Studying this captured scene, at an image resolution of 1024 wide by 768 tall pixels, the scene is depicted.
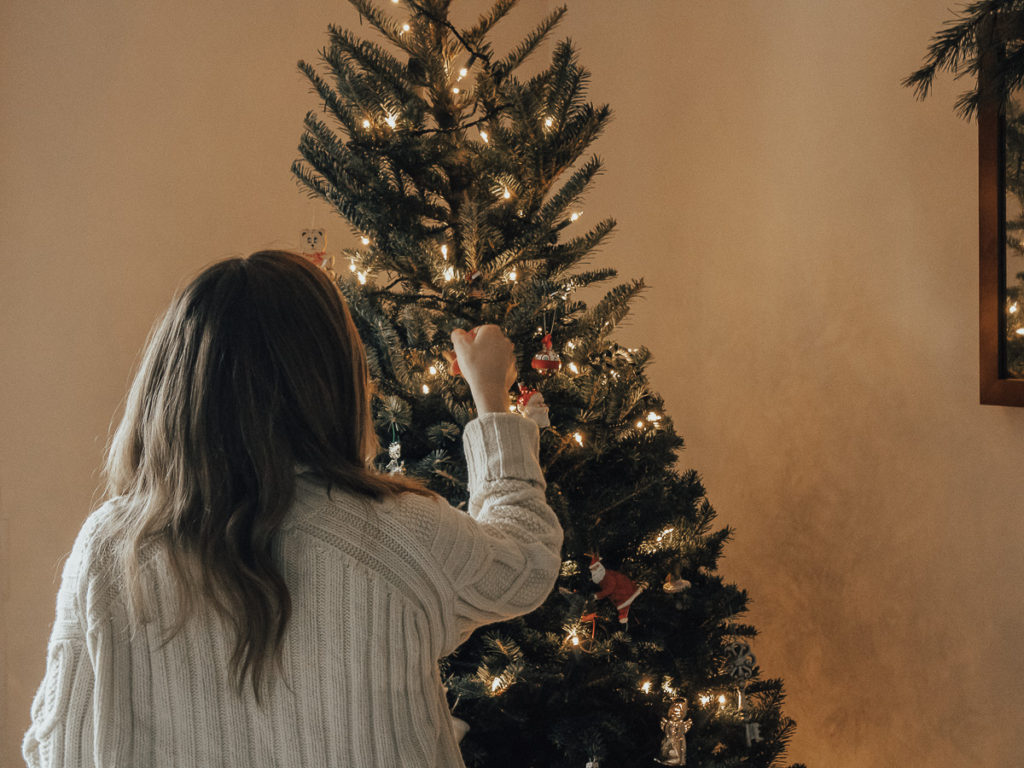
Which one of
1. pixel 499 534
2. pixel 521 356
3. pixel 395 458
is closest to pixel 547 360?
pixel 521 356

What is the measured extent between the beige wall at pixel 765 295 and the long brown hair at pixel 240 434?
147cm

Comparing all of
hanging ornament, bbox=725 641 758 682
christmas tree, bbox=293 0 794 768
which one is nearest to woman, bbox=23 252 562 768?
christmas tree, bbox=293 0 794 768

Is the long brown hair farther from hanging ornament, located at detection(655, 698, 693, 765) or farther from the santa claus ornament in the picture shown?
hanging ornament, located at detection(655, 698, 693, 765)

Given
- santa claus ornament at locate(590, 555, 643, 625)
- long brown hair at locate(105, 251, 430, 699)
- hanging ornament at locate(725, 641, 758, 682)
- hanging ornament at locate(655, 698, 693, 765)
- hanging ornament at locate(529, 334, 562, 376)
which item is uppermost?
hanging ornament at locate(529, 334, 562, 376)

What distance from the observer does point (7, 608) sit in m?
2.19

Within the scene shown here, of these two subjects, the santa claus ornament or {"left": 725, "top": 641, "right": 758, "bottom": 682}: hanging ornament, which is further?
{"left": 725, "top": 641, "right": 758, "bottom": 682}: hanging ornament

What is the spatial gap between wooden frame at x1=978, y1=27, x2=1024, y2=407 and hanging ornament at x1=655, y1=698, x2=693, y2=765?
942 mm

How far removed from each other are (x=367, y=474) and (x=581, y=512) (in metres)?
0.62

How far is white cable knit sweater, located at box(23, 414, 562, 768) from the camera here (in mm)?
877

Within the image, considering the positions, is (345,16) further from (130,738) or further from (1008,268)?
(130,738)

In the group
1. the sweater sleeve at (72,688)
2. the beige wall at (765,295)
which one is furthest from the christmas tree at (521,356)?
the beige wall at (765,295)

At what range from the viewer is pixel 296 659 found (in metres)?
0.90

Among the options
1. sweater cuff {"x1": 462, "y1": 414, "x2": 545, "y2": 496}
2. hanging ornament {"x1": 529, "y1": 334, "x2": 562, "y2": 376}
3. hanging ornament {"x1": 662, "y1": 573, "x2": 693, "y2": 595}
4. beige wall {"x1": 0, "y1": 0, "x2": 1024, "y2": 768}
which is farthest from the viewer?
beige wall {"x1": 0, "y1": 0, "x2": 1024, "y2": 768}

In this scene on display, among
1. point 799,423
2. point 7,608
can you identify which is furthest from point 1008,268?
point 7,608
